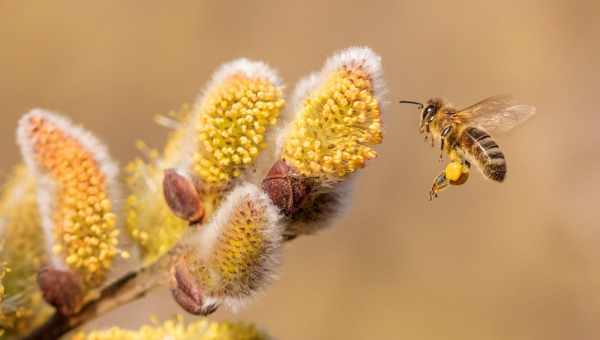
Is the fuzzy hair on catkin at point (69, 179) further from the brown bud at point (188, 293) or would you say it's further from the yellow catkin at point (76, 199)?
the brown bud at point (188, 293)

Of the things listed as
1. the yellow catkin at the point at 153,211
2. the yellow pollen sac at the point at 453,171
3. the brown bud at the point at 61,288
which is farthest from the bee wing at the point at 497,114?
the brown bud at the point at 61,288

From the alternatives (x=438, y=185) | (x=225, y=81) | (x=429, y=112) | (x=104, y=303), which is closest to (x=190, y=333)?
(x=104, y=303)

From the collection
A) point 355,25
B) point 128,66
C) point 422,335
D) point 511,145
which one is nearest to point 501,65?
point 511,145

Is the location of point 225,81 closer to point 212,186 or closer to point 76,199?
point 212,186

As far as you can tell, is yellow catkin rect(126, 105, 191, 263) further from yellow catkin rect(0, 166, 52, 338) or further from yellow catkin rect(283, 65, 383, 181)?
yellow catkin rect(283, 65, 383, 181)

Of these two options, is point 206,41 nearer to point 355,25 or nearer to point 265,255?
point 355,25

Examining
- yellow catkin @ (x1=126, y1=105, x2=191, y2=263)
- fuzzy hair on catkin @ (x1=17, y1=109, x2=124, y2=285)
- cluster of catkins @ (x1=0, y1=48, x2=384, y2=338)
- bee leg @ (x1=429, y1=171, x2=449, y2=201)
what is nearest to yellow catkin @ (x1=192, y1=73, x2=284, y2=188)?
cluster of catkins @ (x1=0, y1=48, x2=384, y2=338)
